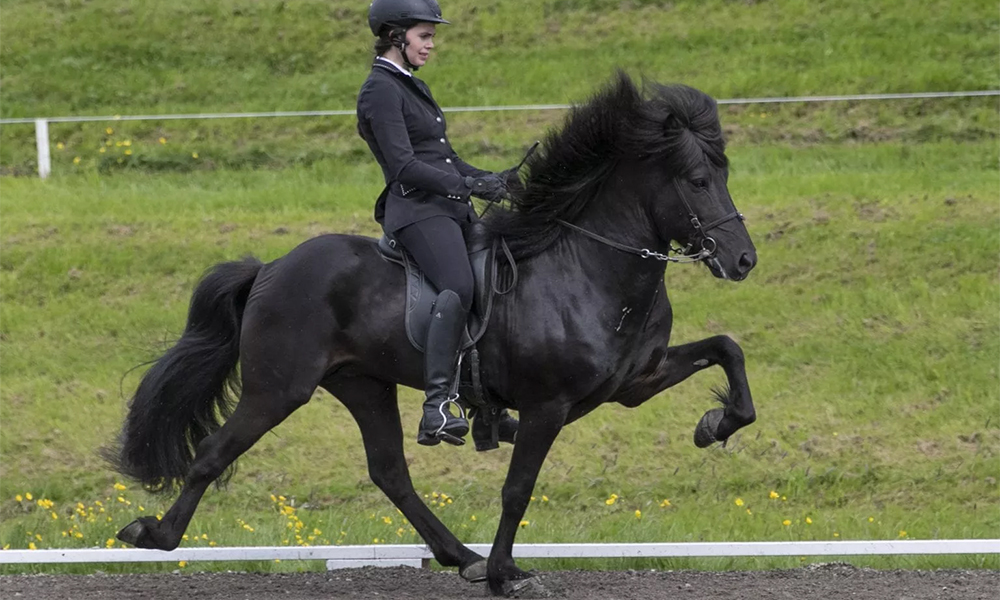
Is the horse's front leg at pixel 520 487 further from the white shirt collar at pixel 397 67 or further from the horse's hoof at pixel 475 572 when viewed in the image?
the white shirt collar at pixel 397 67

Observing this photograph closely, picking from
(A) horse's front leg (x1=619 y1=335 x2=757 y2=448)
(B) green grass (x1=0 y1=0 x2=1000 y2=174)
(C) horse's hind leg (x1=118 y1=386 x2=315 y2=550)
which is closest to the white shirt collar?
(C) horse's hind leg (x1=118 y1=386 x2=315 y2=550)

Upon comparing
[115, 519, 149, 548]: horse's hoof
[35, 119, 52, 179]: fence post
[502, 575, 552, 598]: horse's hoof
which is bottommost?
[35, 119, 52, 179]: fence post

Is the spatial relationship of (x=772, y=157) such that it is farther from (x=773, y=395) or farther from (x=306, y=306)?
(x=306, y=306)

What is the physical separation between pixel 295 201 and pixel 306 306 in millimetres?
8135

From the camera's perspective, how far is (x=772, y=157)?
14930 millimetres

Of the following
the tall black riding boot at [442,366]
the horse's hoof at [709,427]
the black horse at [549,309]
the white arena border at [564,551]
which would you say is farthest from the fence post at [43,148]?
the horse's hoof at [709,427]

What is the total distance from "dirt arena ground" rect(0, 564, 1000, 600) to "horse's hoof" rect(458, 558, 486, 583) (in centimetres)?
6

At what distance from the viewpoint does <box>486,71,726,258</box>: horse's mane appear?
19.8 ft

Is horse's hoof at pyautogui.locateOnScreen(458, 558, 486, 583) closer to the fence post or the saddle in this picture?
the saddle

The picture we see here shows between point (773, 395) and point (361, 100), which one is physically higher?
point (361, 100)

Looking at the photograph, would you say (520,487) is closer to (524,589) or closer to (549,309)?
(524,589)

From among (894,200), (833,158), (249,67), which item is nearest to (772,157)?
(833,158)

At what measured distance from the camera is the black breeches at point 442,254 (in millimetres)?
6105

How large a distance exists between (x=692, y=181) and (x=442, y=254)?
1140 mm
